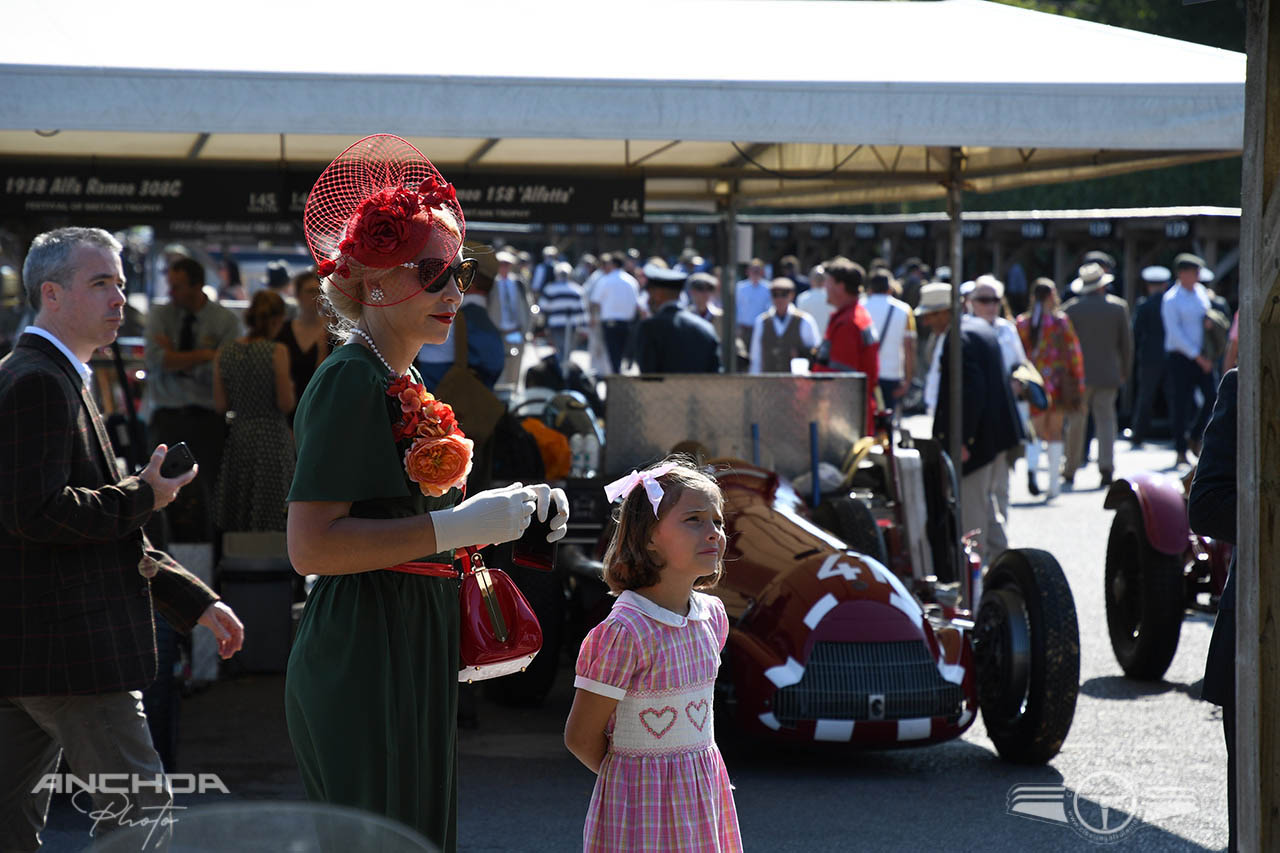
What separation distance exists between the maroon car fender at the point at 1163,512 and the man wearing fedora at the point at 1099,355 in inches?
298

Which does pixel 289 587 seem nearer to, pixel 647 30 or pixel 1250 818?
pixel 647 30

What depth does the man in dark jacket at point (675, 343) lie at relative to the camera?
33.9ft

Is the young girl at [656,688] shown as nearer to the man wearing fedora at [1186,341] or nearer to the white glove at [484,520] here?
the white glove at [484,520]

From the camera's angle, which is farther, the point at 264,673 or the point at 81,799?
the point at 264,673

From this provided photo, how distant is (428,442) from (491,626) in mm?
404

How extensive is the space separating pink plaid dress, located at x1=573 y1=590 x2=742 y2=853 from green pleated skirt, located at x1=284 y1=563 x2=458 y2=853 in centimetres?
54

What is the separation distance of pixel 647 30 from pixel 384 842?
6.62m

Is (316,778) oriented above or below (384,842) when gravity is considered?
below

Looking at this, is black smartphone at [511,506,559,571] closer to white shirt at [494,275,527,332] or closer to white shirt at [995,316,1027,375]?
white shirt at [995,316,1027,375]

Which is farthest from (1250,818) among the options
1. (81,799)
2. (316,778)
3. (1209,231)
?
(1209,231)

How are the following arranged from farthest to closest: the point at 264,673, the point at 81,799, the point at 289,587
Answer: the point at 264,673 → the point at 289,587 → the point at 81,799

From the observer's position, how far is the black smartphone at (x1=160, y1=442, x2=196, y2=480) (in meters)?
3.80

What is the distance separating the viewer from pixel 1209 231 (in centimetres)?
2020

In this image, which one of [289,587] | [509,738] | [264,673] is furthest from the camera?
[264,673]
